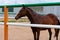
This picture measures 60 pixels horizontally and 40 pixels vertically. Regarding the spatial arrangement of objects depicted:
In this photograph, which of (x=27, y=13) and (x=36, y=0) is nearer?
(x=27, y=13)

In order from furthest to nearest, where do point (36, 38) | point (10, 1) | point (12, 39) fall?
1. point (10, 1)
2. point (12, 39)
3. point (36, 38)

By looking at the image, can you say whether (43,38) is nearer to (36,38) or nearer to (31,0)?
(36,38)

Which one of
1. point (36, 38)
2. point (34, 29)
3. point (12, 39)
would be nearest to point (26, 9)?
point (34, 29)

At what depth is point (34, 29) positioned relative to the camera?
5.47 m

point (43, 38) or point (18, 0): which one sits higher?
point (18, 0)

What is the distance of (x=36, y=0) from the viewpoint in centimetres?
1200

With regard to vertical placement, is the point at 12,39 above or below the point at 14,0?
below

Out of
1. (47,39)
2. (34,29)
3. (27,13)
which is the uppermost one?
(27,13)

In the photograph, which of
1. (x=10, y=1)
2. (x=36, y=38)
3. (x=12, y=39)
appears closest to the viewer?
(x=36, y=38)

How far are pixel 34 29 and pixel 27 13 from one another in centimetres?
48

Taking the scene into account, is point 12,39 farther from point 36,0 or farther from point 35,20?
point 36,0

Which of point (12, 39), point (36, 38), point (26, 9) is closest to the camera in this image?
point (26, 9)

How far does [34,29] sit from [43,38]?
5.05ft

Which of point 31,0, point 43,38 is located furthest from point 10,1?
point 43,38
